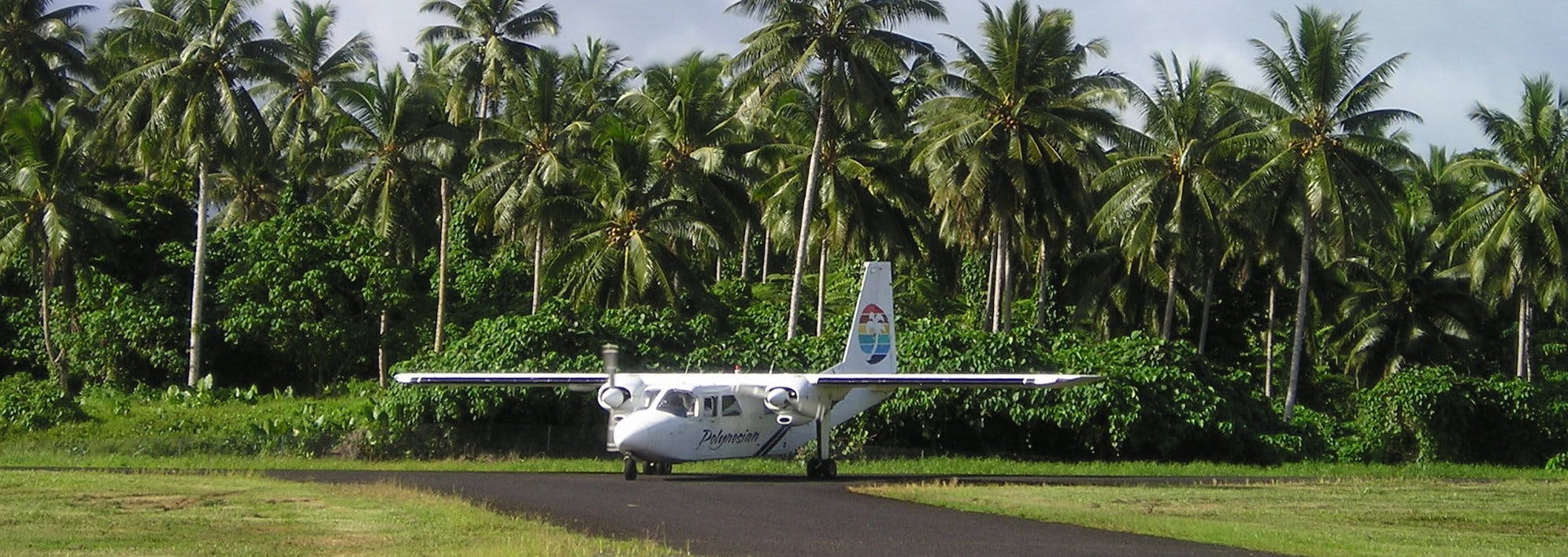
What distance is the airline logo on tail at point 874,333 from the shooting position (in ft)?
104

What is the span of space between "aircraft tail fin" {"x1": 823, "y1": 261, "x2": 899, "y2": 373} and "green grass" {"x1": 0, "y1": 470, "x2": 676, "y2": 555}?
1110cm

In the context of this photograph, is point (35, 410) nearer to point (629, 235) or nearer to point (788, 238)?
point (629, 235)

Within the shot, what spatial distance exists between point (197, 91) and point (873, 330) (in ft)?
69.5

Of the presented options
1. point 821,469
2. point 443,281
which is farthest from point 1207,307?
point 821,469

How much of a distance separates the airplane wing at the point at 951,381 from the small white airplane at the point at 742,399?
0.7 inches

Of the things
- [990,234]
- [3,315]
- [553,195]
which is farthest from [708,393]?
[3,315]

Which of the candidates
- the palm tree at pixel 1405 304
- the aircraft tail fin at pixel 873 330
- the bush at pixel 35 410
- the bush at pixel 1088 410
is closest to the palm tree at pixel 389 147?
the bush at pixel 35 410

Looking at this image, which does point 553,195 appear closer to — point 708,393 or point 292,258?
point 292,258

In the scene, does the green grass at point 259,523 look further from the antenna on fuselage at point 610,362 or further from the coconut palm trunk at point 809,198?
the coconut palm trunk at point 809,198

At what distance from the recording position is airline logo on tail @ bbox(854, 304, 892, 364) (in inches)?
1251

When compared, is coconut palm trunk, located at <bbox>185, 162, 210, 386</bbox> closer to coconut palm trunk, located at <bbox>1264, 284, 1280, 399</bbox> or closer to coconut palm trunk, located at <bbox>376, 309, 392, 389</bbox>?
coconut palm trunk, located at <bbox>376, 309, 392, 389</bbox>

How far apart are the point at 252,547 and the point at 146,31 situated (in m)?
32.5

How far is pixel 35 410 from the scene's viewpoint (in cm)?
3662

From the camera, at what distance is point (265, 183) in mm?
59469
